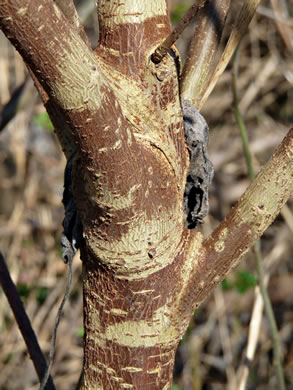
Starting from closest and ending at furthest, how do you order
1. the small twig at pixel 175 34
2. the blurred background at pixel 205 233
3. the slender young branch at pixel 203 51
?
the small twig at pixel 175 34, the slender young branch at pixel 203 51, the blurred background at pixel 205 233

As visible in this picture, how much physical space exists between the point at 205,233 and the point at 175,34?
199 cm

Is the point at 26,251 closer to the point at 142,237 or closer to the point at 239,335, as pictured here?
the point at 239,335

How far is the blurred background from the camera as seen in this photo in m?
2.38

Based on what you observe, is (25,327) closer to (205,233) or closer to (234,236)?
(234,236)

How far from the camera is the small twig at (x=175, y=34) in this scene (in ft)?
1.75

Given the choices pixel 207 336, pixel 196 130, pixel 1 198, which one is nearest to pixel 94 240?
pixel 196 130

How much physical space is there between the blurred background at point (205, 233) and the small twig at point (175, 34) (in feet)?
5.40

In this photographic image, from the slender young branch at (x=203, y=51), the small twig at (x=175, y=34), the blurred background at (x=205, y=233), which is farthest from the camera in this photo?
the blurred background at (x=205, y=233)

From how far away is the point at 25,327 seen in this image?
2.53 feet

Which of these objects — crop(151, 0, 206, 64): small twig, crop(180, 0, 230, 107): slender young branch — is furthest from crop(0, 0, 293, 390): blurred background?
crop(151, 0, 206, 64): small twig

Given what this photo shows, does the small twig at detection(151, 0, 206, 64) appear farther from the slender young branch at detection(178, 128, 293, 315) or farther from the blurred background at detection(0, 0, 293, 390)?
the blurred background at detection(0, 0, 293, 390)

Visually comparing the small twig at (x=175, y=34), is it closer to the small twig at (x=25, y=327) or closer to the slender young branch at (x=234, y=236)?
the slender young branch at (x=234, y=236)

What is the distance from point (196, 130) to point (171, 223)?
0.42 feet

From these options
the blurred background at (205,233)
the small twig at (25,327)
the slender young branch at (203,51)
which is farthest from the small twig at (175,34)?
the blurred background at (205,233)
